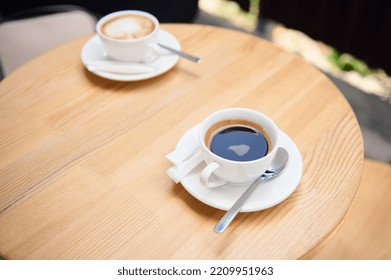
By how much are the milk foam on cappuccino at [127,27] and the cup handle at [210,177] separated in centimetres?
54

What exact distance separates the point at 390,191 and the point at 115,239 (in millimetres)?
865

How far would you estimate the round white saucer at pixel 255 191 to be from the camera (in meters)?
0.86

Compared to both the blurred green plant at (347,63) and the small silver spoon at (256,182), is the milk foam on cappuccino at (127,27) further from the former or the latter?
the blurred green plant at (347,63)

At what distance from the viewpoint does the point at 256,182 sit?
89 cm

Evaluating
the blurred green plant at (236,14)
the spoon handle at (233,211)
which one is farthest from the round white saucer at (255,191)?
the blurred green plant at (236,14)

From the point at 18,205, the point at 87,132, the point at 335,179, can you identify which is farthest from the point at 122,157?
the point at 335,179

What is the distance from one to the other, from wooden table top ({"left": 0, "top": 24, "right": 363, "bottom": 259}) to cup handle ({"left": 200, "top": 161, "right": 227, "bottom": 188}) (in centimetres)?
5

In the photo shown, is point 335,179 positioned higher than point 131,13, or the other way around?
point 131,13

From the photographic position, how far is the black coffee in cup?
34.6 inches

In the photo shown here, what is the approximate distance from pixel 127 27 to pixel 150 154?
0.45 metres

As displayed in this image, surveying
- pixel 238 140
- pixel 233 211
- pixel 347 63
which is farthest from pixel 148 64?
→ pixel 347 63

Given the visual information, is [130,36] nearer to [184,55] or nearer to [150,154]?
[184,55]
